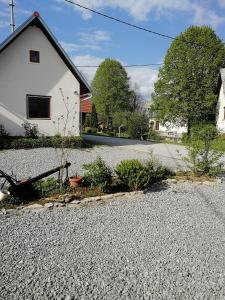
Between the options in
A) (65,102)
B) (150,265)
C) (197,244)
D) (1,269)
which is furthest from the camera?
(65,102)

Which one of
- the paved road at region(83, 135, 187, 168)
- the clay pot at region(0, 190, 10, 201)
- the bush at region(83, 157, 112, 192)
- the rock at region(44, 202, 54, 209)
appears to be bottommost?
the paved road at region(83, 135, 187, 168)

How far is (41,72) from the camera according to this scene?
14836mm

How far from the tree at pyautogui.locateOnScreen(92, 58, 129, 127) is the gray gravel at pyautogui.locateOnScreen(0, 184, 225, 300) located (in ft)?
141

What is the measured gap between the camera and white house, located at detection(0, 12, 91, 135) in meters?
14.0

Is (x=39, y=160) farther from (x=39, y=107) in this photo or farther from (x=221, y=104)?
(x=221, y=104)

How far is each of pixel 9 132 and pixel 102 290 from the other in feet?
40.2

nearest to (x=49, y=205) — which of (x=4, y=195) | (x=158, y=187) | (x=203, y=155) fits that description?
(x=4, y=195)

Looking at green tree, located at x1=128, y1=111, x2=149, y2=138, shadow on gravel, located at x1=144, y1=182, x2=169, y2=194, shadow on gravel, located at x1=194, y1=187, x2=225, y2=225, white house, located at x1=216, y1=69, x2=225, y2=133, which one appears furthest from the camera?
green tree, located at x1=128, y1=111, x2=149, y2=138

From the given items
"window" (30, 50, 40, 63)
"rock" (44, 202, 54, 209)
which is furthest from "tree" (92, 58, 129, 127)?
"rock" (44, 202, 54, 209)

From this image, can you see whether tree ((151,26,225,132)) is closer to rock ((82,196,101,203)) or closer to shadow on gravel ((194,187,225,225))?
shadow on gravel ((194,187,225,225))

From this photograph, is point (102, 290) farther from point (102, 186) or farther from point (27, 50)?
point (27, 50)

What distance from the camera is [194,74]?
29.9 meters

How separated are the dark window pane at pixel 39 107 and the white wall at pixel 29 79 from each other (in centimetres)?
24

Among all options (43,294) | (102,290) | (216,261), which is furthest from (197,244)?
(43,294)
